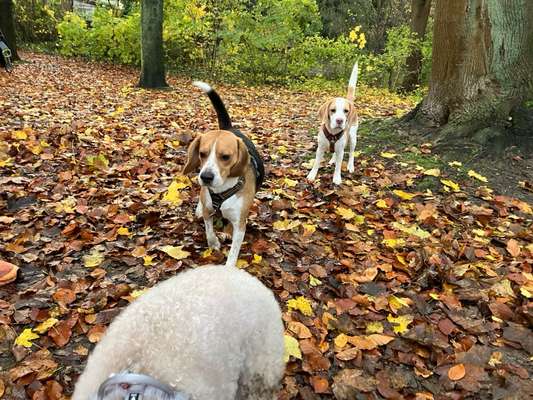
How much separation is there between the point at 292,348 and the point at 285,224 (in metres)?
1.66

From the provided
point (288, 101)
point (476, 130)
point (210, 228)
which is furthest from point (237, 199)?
point (288, 101)

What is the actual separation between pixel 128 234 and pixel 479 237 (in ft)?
10.8

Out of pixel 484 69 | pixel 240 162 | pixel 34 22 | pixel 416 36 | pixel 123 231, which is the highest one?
pixel 416 36

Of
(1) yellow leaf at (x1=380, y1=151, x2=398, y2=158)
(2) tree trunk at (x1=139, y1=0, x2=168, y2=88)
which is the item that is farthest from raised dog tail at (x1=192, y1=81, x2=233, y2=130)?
(2) tree trunk at (x1=139, y1=0, x2=168, y2=88)

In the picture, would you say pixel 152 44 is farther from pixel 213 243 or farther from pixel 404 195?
pixel 213 243

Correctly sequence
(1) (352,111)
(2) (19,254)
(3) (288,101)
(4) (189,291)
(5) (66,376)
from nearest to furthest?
(4) (189,291) < (5) (66,376) < (2) (19,254) < (1) (352,111) < (3) (288,101)

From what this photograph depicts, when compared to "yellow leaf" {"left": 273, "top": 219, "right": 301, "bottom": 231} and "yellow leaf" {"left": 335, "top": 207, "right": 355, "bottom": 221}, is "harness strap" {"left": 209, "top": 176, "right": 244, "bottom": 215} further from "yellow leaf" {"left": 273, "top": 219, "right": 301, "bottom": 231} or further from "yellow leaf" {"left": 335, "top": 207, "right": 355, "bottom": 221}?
"yellow leaf" {"left": 335, "top": 207, "right": 355, "bottom": 221}

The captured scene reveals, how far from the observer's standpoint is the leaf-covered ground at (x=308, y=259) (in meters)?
2.65

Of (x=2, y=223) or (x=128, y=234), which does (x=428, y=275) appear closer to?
(x=128, y=234)

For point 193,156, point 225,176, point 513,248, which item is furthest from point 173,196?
point 513,248

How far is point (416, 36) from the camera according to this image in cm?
1535

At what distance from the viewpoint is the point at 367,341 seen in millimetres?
2877

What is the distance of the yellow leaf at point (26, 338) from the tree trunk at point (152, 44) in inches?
384

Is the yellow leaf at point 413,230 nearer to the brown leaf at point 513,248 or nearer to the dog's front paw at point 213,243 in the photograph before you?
the brown leaf at point 513,248
